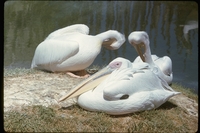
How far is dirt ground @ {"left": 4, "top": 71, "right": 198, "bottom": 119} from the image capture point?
351cm

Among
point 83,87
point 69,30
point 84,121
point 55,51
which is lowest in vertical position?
point 84,121

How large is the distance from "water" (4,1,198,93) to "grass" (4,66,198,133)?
7.88ft

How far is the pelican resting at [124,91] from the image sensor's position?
3.19 m

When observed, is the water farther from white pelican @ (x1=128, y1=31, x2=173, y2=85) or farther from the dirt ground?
the dirt ground

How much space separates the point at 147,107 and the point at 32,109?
44.7 inches

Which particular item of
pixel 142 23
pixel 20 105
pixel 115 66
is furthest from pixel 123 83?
pixel 142 23

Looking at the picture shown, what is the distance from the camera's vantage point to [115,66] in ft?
11.8

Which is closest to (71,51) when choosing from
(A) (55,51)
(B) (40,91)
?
(A) (55,51)

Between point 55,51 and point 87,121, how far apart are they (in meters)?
1.80

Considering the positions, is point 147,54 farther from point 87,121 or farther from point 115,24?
point 115,24

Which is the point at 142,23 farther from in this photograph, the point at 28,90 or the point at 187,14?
the point at 28,90

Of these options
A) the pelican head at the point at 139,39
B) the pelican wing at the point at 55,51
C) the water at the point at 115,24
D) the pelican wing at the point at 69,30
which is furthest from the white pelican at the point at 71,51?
the water at the point at 115,24

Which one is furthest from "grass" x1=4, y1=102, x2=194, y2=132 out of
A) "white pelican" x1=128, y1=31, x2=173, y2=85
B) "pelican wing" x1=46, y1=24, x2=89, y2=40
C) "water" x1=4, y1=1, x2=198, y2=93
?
"water" x1=4, y1=1, x2=198, y2=93

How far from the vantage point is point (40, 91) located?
3.84 m
